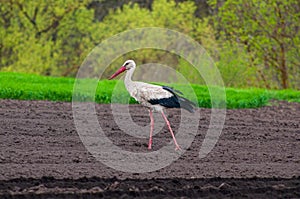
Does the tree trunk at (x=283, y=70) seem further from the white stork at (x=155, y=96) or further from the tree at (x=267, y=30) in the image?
the white stork at (x=155, y=96)

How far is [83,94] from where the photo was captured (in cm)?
1623

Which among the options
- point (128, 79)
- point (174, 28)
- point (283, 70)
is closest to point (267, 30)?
point (283, 70)

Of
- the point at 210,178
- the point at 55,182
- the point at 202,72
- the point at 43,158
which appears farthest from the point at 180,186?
the point at 202,72

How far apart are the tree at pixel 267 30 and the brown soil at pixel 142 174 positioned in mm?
9953

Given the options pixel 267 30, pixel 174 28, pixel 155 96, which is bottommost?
pixel 174 28

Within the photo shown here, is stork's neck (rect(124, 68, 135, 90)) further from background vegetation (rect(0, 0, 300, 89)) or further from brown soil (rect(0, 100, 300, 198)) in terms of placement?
background vegetation (rect(0, 0, 300, 89))

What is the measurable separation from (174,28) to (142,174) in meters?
26.3

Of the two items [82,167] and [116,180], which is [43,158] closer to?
[82,167]

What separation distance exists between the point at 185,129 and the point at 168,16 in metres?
22.7

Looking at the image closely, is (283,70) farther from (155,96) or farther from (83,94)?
(155,96)

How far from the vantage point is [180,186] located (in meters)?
7.23

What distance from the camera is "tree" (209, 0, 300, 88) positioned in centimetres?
2306

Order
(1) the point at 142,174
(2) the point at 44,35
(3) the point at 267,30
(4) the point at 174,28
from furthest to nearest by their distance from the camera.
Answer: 1. (4) the point at 174,28
2. (2) the point at 44,35
3. (3) the point at 267,30
4. (1) the point at 142,174

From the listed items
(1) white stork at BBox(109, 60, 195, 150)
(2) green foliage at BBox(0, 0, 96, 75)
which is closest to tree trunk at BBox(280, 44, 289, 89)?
(2) green foliage at BBox(0, 0, 96, 75)
